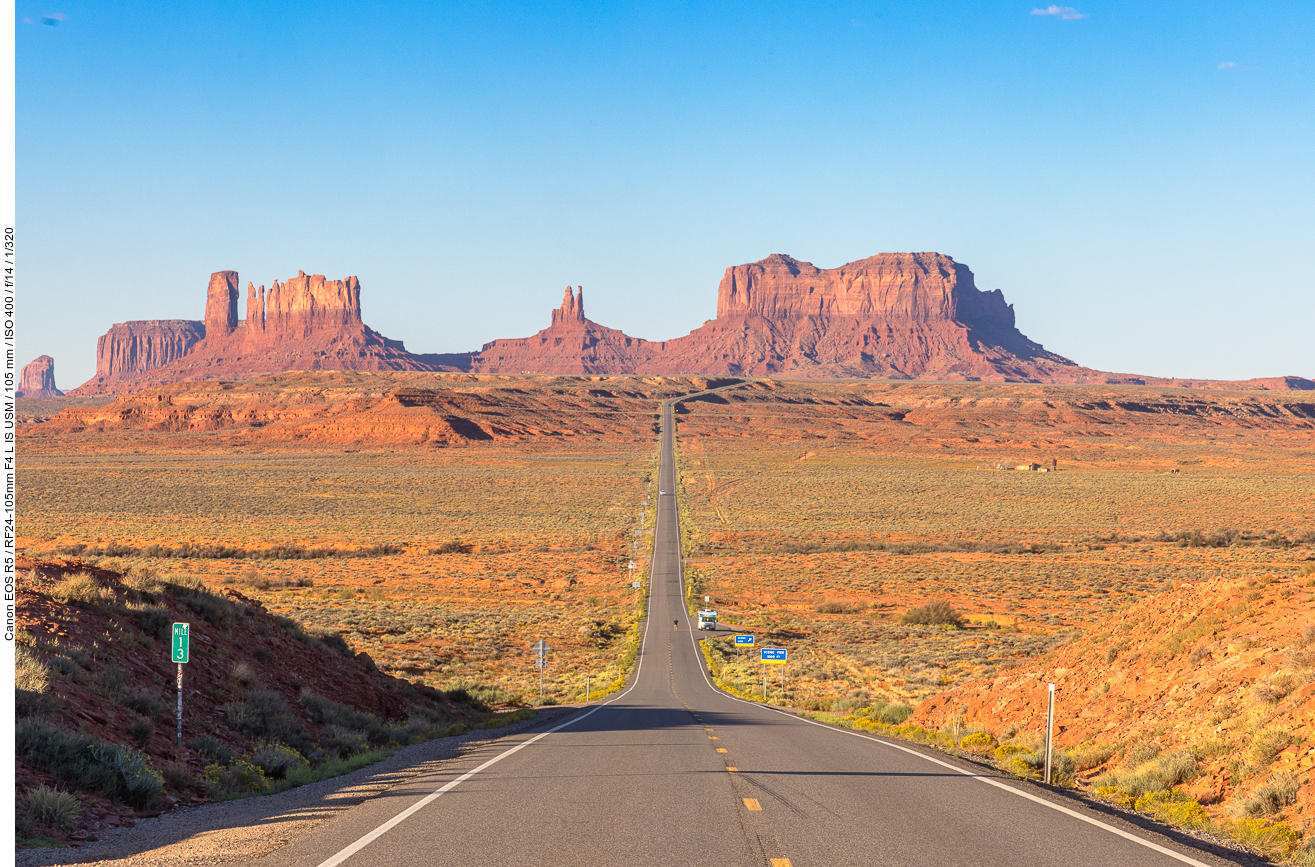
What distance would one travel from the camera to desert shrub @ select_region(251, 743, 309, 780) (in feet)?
40.6

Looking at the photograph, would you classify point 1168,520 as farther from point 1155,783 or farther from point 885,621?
point 1155,783

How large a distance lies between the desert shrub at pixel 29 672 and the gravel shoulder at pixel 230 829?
2498 millimetres

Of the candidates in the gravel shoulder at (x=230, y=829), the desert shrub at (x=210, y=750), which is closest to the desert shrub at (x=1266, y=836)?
the gravel shoulder at (x=230, y=829)

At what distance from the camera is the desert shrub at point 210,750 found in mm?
12062

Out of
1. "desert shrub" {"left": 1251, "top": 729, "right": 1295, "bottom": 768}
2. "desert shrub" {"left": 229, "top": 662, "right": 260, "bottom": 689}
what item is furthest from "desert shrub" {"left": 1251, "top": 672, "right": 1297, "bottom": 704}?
"desert shrub" {"left": 229, "top": 662, "right": 260, "bottom": 689}

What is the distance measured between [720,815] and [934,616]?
129 feet

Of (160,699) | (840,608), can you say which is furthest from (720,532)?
(160,699)

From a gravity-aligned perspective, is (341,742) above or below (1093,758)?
below

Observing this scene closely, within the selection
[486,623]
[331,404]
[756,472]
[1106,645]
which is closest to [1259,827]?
[1106,645]

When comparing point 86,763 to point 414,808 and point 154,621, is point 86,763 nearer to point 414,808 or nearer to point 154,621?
point 414,808

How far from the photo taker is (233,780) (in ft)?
37.5

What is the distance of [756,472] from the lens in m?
120

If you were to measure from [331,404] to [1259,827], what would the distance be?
182 metres

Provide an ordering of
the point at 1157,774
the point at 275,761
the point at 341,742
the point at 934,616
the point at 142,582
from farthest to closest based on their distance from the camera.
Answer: the point at 934,616, the point at 142,582, the point at 341,742, the point at 275,761, the point at 1157,774
